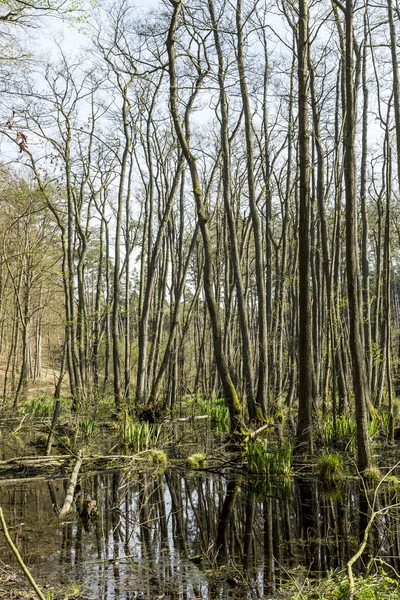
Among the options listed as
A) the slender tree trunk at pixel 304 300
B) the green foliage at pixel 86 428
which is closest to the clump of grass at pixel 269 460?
the slender tree trunk at pixel 304 300

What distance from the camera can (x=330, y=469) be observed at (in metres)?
6.60

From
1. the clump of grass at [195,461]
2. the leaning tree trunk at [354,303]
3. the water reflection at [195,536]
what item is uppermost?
the leaning tree trunk at [354,303]

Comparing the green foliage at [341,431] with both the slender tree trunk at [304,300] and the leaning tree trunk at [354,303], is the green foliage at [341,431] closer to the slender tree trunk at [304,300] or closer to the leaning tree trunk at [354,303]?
the slender tree trunk at [304,300]

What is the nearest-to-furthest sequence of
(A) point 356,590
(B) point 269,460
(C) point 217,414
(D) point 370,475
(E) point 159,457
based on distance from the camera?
(A) point 356,590 → (D) point 370,475 → (B) point 269,460 → (E) point 159,457 → (C) point 217,414

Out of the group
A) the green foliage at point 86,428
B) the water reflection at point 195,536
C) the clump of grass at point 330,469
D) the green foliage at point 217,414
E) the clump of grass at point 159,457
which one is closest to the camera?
the water reflection at point 195,536

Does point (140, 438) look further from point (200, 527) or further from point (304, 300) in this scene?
point (200, 527)

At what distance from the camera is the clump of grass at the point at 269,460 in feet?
21.7

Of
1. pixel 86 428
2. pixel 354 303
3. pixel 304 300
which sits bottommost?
pixel 86 428

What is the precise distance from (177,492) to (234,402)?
8.56 feet

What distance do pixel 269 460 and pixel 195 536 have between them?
89.2 inches

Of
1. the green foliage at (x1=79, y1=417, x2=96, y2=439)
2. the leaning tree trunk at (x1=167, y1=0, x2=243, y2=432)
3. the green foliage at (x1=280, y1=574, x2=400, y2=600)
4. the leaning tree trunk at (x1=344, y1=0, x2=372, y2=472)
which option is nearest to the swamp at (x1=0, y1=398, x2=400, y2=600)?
the green foliage at (x1=280, y1=574, x2=400, y2=600)

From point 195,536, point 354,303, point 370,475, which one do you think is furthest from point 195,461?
point 354,303

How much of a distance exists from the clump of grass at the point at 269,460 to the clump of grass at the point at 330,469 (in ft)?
1.27

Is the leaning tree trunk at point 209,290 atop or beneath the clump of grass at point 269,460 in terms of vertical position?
atop
